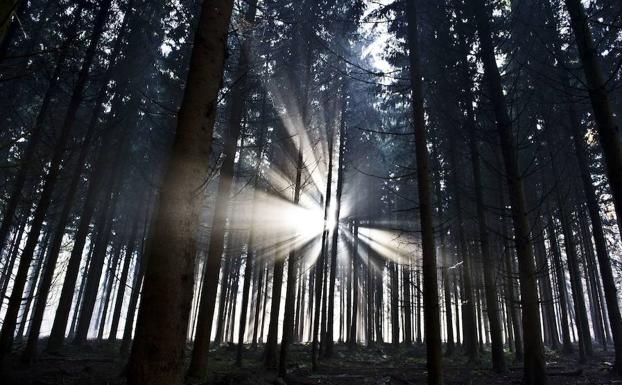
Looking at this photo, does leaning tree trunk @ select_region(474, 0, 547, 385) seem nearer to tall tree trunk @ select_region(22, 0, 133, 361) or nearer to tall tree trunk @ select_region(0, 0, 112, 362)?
tall tree trunk @ select_region(0, 0, 112, 362)

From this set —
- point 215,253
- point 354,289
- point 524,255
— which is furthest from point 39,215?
point 354,289

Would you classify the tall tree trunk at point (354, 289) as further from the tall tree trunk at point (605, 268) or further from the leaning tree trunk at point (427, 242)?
the leaning tree trunk at point (427, 242)

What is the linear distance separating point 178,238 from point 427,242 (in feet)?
16.1

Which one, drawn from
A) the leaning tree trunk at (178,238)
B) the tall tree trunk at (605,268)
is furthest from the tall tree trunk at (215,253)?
the tall tree trunk at (605,268)

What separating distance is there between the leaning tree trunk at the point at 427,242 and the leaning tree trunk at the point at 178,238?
4.62 metres

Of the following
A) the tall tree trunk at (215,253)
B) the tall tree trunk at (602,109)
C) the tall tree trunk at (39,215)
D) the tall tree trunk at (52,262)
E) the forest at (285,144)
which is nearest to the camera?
the forest at (285,144)

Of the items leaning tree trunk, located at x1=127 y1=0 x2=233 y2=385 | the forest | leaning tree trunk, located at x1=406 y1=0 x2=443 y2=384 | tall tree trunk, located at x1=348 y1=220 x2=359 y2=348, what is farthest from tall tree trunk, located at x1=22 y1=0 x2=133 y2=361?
tall tree trunk, located at x1=348 y1=220 x2=359 y2=348

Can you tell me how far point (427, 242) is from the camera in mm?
6570

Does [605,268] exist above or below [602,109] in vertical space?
below

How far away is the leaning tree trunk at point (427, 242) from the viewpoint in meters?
6.10

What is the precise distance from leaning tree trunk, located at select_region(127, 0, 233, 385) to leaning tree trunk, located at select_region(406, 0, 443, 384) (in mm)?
4616

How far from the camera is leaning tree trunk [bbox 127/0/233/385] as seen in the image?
2518mm

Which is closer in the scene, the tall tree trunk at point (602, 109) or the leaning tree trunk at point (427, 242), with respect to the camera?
the tall tree trunk at point (602, 109)

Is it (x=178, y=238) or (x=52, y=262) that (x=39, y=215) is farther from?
(x=178, y=238)
